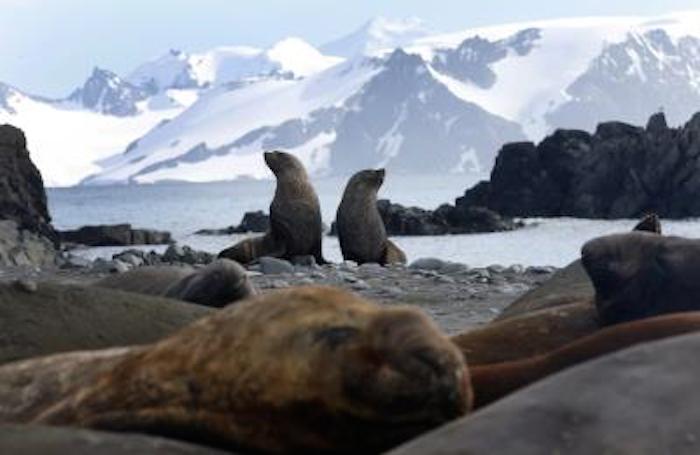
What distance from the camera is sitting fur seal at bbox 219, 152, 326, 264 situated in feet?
59.5

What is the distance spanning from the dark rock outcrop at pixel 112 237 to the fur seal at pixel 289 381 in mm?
33545

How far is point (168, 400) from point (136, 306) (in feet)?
5.72

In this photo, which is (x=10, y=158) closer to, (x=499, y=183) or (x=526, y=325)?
(x=526, y=325)

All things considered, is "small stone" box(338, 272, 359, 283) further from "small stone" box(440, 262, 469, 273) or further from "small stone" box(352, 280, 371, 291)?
"small stone" box(440, 262, 469, 273)

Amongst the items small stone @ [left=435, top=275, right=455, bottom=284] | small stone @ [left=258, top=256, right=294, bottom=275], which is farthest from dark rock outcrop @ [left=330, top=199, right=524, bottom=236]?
small stone @ [left=435, top=275, right=455, bottom=284]

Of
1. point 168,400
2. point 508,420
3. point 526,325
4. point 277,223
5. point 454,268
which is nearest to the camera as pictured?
point 508,420

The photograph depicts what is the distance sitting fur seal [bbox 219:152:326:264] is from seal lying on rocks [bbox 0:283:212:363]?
12914mm

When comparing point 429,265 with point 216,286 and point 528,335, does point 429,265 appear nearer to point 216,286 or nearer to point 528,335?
point 216,286

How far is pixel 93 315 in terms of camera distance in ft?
15.3

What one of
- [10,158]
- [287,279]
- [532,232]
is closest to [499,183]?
[532,232]

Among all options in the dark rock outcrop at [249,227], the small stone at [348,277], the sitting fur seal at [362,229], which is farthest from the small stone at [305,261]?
the dark rock outcrop at [249,227]

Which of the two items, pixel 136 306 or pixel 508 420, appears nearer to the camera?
pixel 508 420

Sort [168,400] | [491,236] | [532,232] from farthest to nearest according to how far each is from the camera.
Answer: [532,232]
[491,236]
[168,400]

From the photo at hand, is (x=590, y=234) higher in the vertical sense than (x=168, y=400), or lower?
lower
